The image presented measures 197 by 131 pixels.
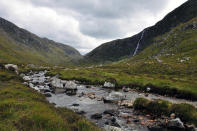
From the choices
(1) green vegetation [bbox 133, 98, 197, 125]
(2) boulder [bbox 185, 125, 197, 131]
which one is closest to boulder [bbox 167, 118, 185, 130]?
(2) boulder [bbox 185, 125, 197, 131]

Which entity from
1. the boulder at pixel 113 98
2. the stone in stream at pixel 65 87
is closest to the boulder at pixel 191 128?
the boulder at pixel 113 98

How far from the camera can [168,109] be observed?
22.9 m

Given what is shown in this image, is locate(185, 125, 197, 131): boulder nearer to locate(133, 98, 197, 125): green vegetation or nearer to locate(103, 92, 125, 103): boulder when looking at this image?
locate(133, 98, 197, 125): green vegetation

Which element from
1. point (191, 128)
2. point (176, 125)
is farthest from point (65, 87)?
point (191, 128)

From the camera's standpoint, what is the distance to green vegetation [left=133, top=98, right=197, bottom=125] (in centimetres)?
1981

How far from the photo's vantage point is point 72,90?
4372 centimetres

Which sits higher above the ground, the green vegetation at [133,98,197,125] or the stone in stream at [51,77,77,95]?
the green vegetation at [133,98,197,125]

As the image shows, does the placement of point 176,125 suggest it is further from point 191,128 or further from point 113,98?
point 113,98

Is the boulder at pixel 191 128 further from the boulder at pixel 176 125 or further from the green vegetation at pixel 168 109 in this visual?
the green vegetation at pixel 168 109

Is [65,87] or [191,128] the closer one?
[191,128]

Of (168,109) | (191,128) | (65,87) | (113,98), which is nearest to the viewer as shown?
(191,128)

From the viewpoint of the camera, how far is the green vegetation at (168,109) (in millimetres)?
19812

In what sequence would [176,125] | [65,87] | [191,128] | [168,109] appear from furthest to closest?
[65,87]
[168,109]
[176,125]
[191,128]

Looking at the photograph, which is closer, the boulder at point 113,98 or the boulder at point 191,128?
the boulder at point 191,128
